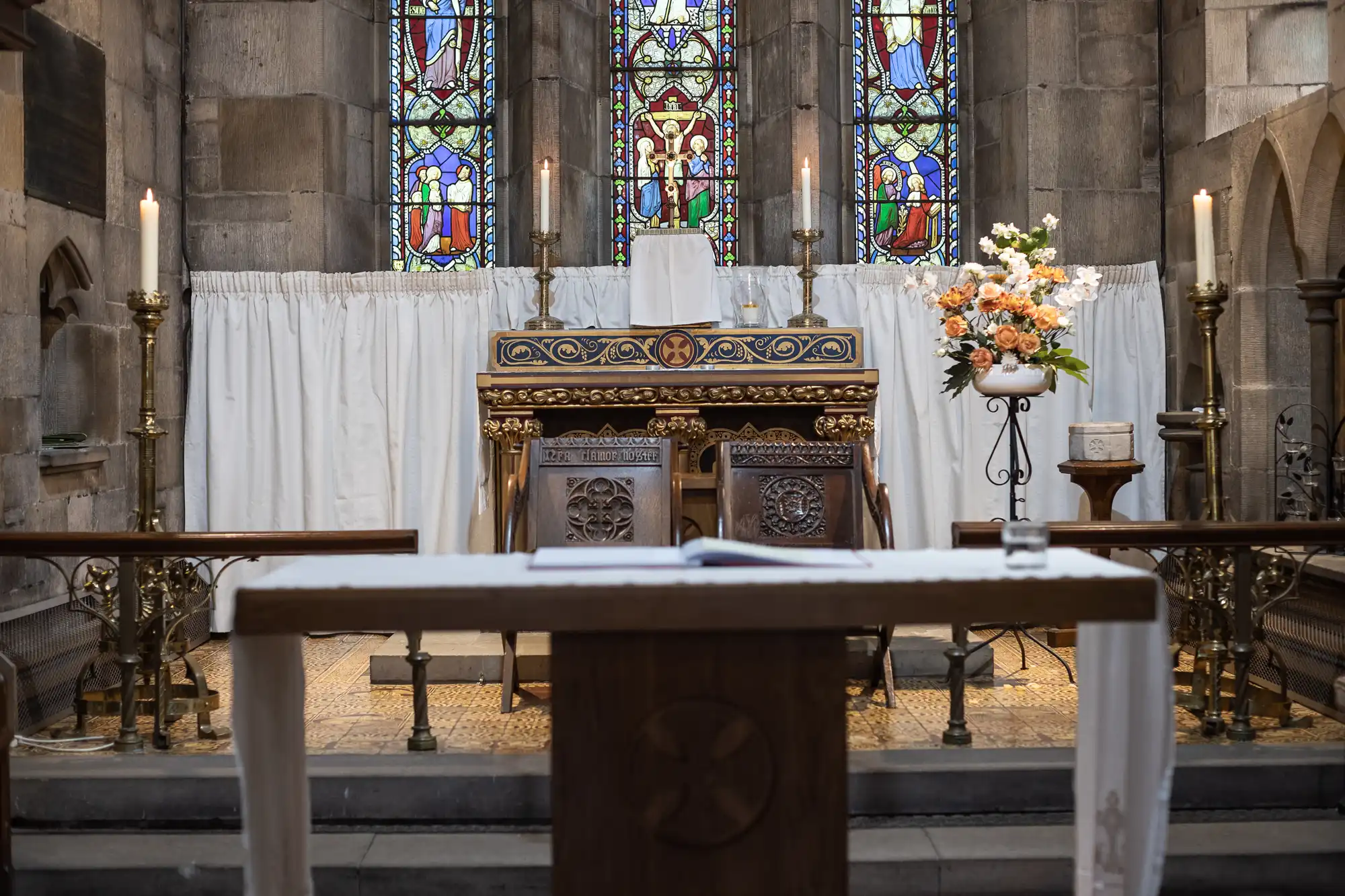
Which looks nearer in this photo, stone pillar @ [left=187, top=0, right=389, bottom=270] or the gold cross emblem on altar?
stone pillar @ [left=187, top=0, right=389, bottom=270]

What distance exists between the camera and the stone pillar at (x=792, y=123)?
7.27 meters

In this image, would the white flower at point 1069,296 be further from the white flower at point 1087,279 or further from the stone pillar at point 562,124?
the stone pillar at point 562,124

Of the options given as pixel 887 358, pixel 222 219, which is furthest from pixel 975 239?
pixel 222 219

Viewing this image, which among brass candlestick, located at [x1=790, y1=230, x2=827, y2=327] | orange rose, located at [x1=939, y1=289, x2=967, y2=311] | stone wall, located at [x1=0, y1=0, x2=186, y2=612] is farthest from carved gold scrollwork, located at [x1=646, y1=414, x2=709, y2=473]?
stone wall, located at [x1=0, y1=0, x2=186, y2=612]

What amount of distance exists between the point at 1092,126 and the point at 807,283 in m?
1.87

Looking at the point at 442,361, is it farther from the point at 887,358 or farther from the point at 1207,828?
the point at 1207,828

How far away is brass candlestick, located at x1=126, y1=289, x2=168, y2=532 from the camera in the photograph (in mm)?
4426

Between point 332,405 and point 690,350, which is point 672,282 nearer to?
point 690,350

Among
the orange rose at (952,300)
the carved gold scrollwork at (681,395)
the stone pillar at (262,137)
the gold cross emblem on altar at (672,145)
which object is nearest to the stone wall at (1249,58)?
the orange rose at (952,300)

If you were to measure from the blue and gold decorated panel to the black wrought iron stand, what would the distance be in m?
0.79

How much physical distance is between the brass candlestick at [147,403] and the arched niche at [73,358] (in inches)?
41.9

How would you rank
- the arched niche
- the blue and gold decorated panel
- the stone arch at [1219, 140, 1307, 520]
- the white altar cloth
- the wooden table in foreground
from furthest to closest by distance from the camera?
the white altar cloth, the blue and gold decorated panel, the stone arch at [1219, 140, 1307, 520], the arched niche, the wooden table in foreground

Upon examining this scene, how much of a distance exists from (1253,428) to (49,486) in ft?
16.3

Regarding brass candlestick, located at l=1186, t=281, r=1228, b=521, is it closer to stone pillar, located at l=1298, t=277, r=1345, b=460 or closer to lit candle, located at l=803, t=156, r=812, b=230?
stone pillar, located at l=1298, t=277, r=1345, b=460
